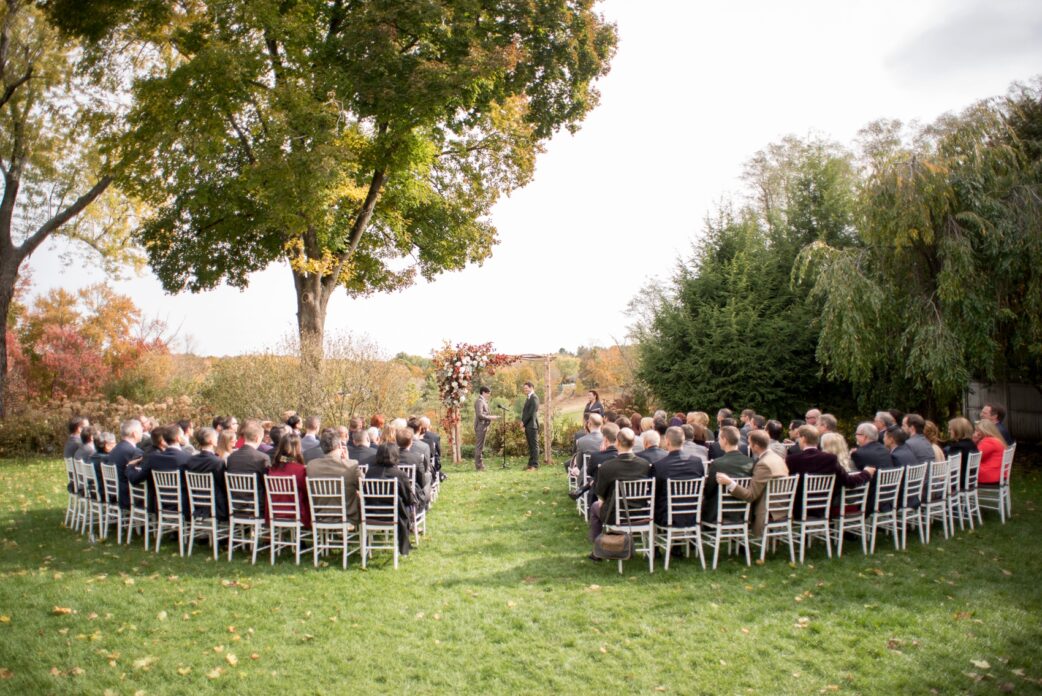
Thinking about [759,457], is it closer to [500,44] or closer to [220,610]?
[220,610]

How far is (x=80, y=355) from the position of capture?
2894 centimetres

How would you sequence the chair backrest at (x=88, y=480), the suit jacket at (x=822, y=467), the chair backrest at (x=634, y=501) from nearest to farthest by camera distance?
1. the chair backrest at (x=634, y=501)
2. the suit jacket at (x=822, y=467)
3. the chair backrest at (x=88, y=480)

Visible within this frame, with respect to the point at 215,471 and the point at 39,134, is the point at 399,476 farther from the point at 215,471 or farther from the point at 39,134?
the point at 39,134

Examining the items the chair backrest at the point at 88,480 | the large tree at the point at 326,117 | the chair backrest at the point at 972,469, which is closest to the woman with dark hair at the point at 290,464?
the chair backrest at the point at 88,480

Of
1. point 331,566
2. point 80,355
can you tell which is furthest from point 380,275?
point 331,566

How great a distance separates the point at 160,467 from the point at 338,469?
7.98ft

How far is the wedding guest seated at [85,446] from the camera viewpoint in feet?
33.9

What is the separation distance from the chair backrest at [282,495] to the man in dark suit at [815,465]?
555cm

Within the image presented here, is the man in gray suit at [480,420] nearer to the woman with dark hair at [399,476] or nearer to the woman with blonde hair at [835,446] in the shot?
the woman with dark hair at [399,476]

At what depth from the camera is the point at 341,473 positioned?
27.4 feet

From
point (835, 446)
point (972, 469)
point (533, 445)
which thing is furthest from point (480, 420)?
point (972, 469)

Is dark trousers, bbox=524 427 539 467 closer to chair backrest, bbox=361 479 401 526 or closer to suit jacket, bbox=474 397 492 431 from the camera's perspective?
suit jacket, bbox=474 397 492 431

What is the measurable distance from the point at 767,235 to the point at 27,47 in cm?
2143

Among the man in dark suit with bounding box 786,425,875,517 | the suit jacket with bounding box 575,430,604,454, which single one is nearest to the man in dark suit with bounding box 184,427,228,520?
the suit jacket with bounding box 575,430,604,454
